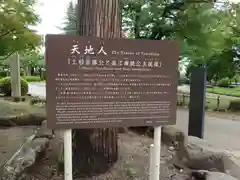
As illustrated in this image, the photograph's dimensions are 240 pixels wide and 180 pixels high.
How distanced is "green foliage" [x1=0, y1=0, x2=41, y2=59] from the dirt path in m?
2.51

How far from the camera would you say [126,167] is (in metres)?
3.13

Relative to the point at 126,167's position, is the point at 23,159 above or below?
above

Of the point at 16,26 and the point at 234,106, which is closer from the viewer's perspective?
the point at 16,26

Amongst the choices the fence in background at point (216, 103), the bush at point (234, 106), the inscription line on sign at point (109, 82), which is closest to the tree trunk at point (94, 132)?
the inscription line on sign at point (109, 82)

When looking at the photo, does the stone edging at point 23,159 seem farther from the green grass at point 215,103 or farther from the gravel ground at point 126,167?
the green grass at point 215,103

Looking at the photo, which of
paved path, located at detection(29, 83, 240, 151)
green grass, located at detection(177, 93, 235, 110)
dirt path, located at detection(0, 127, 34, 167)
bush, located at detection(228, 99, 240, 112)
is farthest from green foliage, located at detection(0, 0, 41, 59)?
bush, located at detection(228, 99, 240, 112)

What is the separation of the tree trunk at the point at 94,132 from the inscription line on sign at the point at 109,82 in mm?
744

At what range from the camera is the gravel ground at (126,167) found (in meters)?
2.94

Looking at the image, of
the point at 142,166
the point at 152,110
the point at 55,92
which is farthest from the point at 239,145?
the point at 55,92

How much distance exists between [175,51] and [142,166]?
1599 mm

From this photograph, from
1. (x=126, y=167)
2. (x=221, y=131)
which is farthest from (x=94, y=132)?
(x=221, y=131)

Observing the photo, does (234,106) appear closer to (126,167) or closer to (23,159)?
(126,167)

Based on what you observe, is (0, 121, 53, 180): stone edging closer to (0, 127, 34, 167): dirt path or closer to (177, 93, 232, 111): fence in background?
(0, 127, 34, 167): dirt path

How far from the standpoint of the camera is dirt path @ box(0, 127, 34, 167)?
418cm
